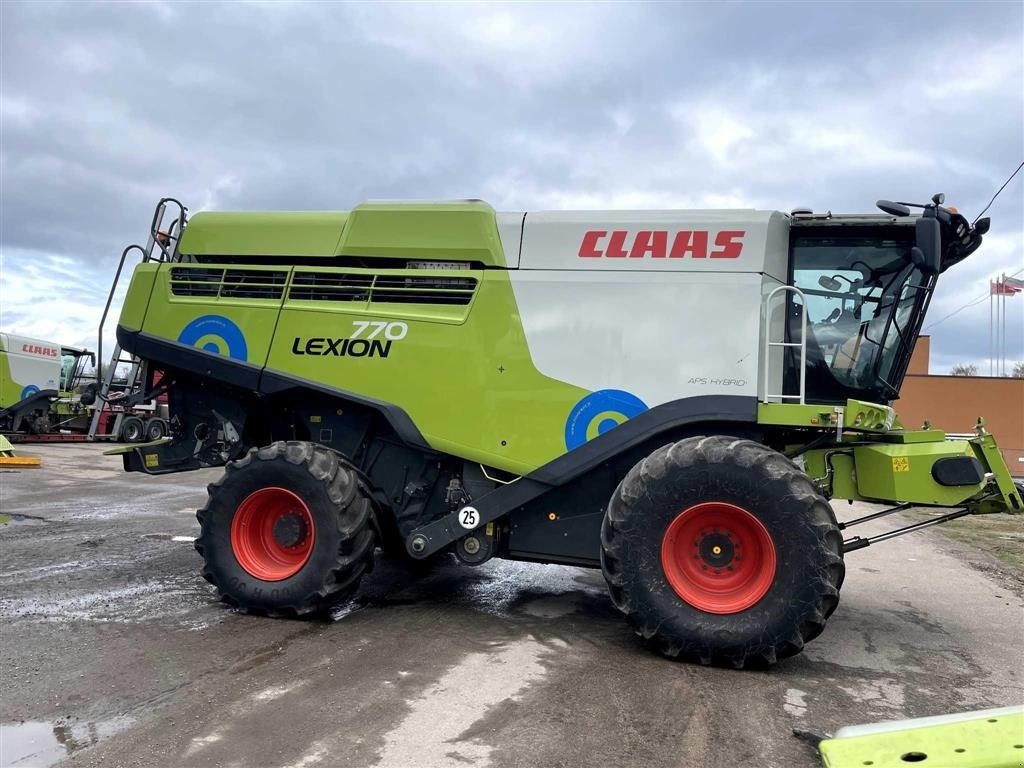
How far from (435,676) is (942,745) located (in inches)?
102

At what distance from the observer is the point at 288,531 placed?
18.1ft

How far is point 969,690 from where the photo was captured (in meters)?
4.37

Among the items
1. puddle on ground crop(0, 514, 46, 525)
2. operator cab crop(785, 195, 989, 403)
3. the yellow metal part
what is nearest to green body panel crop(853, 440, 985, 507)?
operator cab crop(785, 195, 989, 403)

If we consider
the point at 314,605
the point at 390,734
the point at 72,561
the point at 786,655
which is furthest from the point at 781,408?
the point at 72,561

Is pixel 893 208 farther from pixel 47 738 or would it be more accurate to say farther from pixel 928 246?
pixel 47 738

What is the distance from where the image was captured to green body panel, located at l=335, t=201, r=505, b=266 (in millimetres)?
5551

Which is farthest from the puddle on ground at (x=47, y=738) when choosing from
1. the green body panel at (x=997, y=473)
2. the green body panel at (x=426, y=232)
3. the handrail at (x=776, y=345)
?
the green body panel at (x=997, y=473)

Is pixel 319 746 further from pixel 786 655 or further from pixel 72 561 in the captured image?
pixel 72 561

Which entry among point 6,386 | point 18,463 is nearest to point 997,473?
point 18,463

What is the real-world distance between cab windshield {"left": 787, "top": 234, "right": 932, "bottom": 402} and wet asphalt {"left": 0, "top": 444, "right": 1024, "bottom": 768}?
6.20ft

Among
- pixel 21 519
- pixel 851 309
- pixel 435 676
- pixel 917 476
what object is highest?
pixel 851 309

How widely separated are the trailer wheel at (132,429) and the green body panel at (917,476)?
2273cm

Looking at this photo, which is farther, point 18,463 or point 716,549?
point 18,463

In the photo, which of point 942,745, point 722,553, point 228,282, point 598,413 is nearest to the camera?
point 942,745
